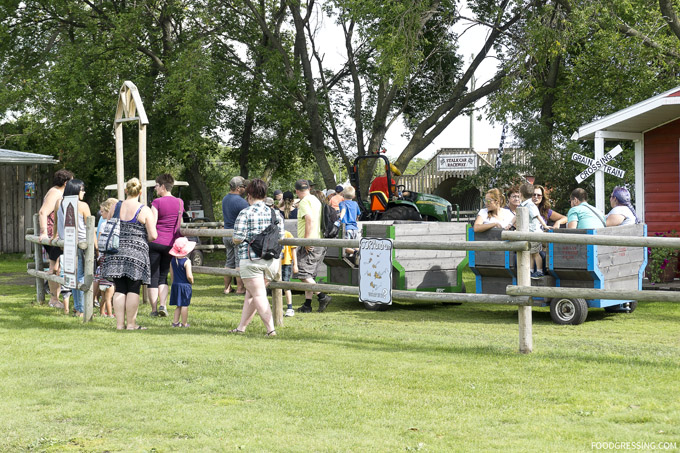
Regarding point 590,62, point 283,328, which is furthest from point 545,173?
point 283,328

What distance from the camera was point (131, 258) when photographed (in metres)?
9.17

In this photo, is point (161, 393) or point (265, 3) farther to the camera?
point (265, 3)

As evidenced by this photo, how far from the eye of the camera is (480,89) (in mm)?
23984

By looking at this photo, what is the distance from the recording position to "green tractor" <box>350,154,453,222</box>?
18.4 metres

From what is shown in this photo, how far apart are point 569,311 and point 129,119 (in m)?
7.09

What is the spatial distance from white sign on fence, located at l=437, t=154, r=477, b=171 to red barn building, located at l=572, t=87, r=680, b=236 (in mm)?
16472

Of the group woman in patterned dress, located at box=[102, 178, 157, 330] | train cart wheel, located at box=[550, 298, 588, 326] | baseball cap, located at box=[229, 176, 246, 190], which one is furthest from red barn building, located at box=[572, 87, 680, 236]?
woman in patterned dress, located at box=[102, 178, 157, 330]

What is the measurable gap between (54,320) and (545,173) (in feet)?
44.6

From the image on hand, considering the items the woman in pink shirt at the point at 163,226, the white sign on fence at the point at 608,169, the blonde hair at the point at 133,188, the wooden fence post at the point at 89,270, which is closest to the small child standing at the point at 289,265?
the woman in pink shirt at the point at 163,226

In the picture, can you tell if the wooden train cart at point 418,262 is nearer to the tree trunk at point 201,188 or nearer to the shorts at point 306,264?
the shorts at point 306,264

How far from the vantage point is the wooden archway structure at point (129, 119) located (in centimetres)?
1191

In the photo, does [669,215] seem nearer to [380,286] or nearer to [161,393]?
[380,286]
